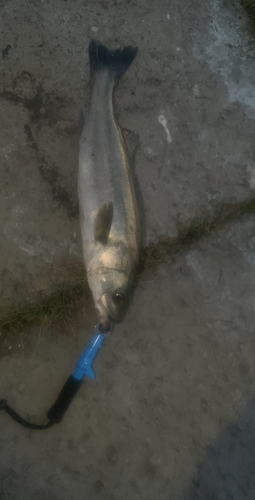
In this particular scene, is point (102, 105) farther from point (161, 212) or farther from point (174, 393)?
point (174, 393)

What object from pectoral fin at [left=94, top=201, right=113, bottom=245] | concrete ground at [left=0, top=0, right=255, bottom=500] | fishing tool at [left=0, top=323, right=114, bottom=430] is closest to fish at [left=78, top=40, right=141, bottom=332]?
pectoral fin at [left=94, top=201, right=113, bottom=245]

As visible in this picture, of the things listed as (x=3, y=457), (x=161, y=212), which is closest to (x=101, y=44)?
(x=161, y=212)

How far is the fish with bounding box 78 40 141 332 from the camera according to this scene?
2.28 metres

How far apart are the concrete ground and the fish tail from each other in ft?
0.33

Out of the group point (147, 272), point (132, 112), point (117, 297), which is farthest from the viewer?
point (132, 112)

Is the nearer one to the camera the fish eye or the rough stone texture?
the fish eye

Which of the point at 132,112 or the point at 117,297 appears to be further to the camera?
the point at 132,112

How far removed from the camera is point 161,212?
2.77 m

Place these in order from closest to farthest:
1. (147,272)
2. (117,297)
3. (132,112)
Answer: (117,297) → (147,272) → (132,112)

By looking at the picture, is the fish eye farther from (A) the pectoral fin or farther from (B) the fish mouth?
(A) the pectoral fin

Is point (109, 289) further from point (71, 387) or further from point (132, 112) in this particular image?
point (132, 112)

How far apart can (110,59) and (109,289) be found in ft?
7.26

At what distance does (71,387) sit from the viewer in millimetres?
2277

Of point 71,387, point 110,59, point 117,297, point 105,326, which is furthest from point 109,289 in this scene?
point 110,59
